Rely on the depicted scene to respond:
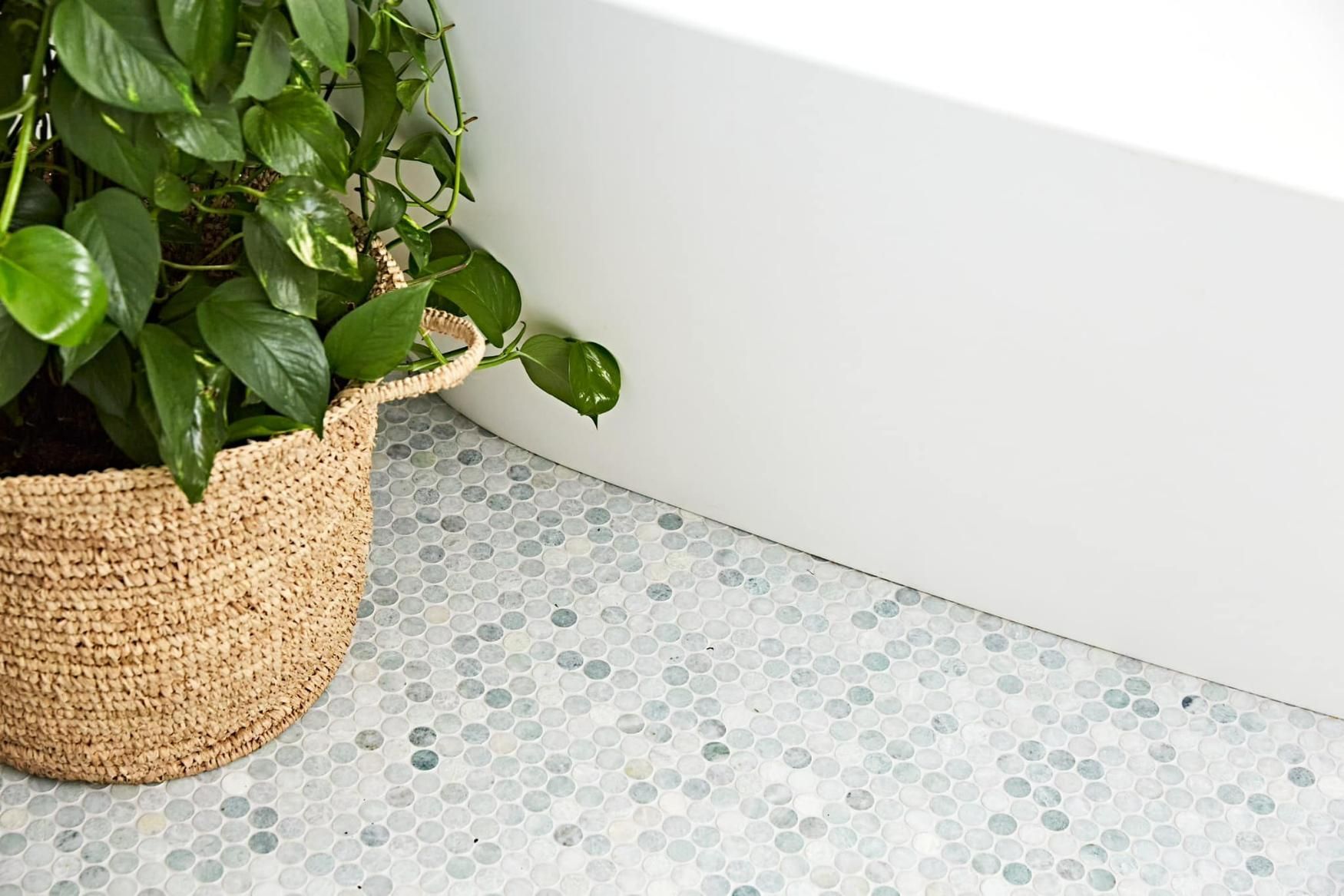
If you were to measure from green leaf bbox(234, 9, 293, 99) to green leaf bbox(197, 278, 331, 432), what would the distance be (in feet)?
0.50

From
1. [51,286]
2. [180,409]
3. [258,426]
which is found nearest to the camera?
[51,286]

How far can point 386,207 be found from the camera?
1271 mm

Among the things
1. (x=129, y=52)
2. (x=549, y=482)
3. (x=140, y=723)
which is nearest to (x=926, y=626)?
(x=549, y=482)

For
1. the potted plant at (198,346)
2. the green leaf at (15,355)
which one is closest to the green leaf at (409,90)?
the potted plant at (198,346)

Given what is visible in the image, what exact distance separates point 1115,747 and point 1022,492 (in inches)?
10.2

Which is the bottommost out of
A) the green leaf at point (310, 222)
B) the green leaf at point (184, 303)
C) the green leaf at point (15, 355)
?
the green leaf at point (184, 303)

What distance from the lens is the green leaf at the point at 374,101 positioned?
4.06 ft

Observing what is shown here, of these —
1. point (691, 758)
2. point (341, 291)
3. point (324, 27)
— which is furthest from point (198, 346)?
point (691, 758)

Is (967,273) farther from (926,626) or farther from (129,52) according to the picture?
(129,52)

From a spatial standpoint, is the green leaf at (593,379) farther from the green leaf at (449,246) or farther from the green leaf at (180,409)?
the green leaf at (180,409)

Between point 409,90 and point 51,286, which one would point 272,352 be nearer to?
point 51,286

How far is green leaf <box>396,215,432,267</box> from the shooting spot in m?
1.33

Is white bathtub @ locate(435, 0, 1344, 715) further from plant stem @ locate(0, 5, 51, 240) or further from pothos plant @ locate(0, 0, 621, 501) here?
plant stem @ locate(0, 5, 51, 240)

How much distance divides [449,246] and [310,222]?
42 cm
